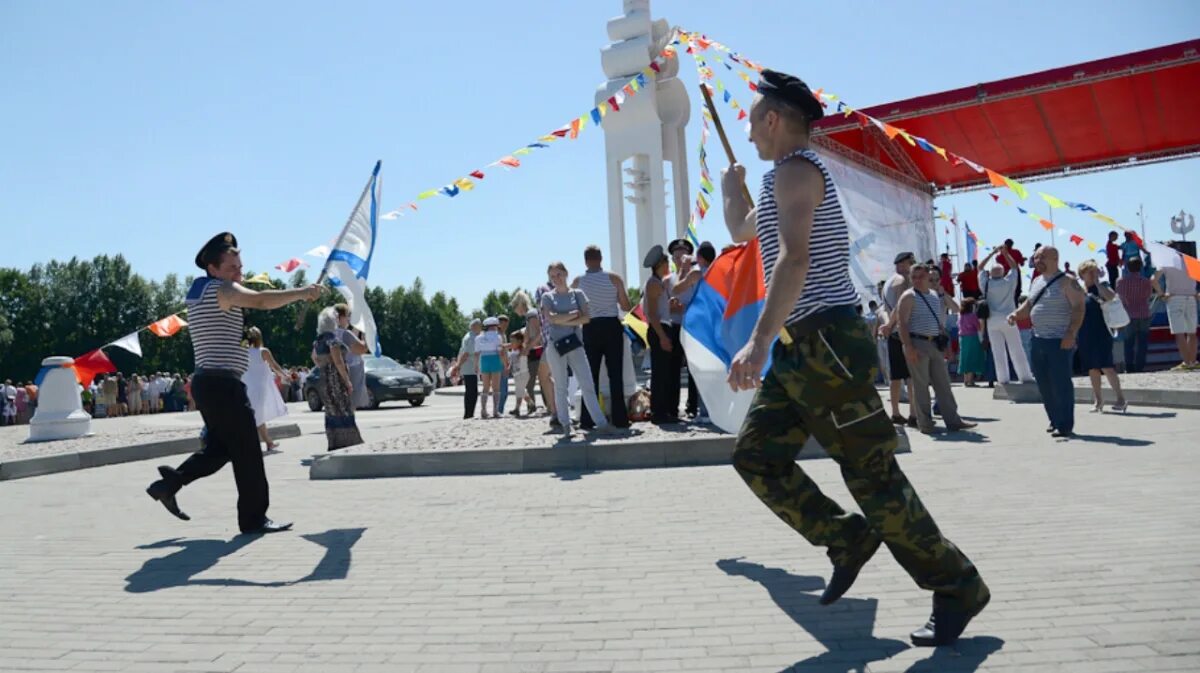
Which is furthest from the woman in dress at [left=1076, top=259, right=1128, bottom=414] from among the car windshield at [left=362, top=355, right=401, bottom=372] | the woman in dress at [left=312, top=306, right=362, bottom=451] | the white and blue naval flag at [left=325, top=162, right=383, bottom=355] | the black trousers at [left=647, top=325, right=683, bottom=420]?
the car windshield at [left=362, top=355, right=401, bottom=372]

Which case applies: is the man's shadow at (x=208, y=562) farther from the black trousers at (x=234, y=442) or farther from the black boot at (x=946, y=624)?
the black boot at (x=946, y=624)

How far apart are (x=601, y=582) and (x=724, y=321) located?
2.36m

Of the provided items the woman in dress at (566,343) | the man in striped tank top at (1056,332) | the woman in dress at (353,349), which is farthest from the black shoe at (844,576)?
the woman in dress at (353,349)

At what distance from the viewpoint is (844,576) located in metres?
3.34

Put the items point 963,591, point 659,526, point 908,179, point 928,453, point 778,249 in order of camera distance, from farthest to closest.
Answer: point 908,179
point 928,453
point 659,526
point 778,249
point 963,591

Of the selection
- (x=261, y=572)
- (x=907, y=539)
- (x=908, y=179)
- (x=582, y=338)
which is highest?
(x=908, y=179)

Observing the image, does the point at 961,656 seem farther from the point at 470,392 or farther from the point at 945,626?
the point at 470,392

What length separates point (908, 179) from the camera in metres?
28.2

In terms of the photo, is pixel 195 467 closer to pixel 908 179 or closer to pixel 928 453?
pixel 928 453

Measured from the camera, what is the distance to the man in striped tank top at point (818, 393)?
9.59 feet

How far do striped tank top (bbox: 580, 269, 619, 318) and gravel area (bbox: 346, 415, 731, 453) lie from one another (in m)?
1.35

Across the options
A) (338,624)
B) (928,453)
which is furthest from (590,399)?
(338,624)

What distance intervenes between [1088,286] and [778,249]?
9.27m

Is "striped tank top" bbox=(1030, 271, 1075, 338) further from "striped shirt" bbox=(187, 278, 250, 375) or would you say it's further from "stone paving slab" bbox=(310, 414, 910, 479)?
"striped shirt" bbox=(187, 278, 250, 375)
